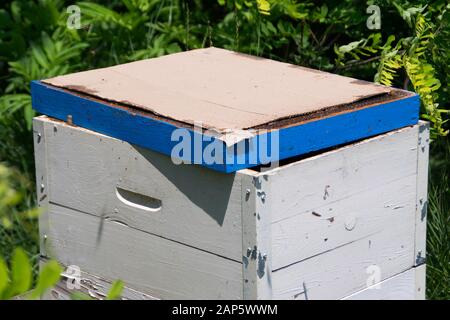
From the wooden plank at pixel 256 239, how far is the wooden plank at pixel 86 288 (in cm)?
37

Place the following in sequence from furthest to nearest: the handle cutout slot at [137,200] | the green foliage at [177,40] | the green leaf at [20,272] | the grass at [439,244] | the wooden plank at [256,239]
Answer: the green foliage at [177,40], the grass at [439,244], the handle cutout slot at [137,200], the wooden plank at [256,239], the green leaf at [20,272]

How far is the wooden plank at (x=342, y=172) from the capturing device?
185 centimetres

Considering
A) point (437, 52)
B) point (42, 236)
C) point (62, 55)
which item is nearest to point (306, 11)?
point (437, 52)

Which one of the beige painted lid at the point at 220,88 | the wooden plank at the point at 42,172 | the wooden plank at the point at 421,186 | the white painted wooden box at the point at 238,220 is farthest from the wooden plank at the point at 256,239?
the wooden plank at the point at 42,172

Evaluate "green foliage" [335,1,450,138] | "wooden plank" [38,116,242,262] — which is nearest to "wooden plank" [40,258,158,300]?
"wooden plank" [38,116,242,262]

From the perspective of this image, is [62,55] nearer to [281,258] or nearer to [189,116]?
[189,116]

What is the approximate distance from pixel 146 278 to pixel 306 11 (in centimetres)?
127

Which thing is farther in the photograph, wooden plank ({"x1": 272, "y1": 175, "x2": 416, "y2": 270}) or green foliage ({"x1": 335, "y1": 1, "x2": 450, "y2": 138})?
green foliage ({"x1": 335, "y1": 1, "x2": 450, "y2": 138})

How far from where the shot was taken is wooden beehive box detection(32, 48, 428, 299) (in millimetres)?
1867

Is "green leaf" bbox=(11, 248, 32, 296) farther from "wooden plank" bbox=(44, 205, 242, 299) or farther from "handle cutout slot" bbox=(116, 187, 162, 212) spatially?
"handle cutout slot" bbox=(116, 187, 162, 212)

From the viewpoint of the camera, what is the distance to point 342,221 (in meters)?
1.99

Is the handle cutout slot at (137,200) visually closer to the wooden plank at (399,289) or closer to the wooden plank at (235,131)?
the wooden plank at (235,131)

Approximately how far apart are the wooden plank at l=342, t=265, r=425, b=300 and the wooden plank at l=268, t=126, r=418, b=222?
0.26 metres

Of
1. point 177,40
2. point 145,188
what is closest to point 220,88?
point 145,188
